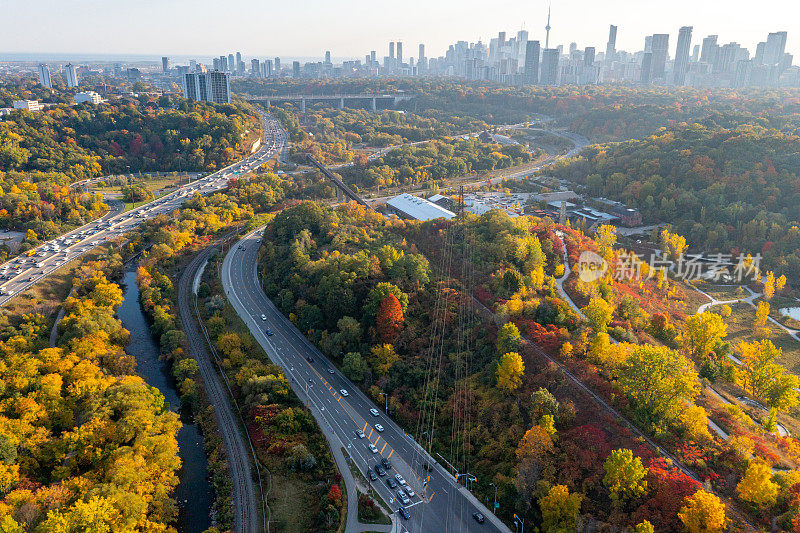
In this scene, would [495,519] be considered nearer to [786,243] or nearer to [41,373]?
[41,373]

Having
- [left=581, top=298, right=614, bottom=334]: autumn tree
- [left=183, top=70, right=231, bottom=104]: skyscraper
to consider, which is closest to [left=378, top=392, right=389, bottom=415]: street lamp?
[left=581, top=298, right=614, bottom=334]: autumn tree

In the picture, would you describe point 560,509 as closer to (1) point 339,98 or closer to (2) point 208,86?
(2) point 208,86

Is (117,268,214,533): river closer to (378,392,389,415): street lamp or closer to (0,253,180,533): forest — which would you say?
(0,253,180,533): forest

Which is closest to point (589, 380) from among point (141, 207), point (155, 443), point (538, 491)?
point (538, 491)

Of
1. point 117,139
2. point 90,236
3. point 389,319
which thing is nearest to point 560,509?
point 389,319

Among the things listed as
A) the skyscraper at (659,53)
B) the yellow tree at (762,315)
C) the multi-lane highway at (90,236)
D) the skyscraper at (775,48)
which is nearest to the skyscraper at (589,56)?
the skyscraper at (659,53)

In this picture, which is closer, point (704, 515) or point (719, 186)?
point (704, 515)

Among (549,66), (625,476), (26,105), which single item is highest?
(549,66)
